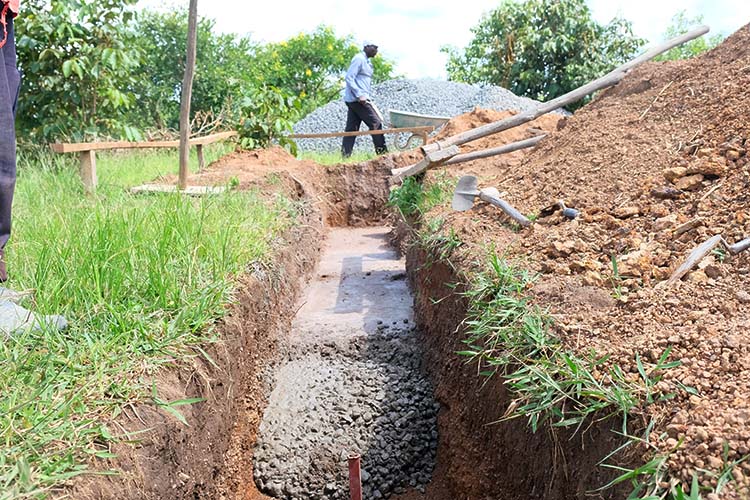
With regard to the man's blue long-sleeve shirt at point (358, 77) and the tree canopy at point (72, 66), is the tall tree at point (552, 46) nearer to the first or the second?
the man's blue long-sleeve shirt at point (358, 77)

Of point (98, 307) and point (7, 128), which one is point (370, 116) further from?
point (98, 307)

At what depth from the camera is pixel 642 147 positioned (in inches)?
146

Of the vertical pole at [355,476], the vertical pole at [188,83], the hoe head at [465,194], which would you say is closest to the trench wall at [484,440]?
the hoe head at [465,194]

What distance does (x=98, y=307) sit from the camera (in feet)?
8.14

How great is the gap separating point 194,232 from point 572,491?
2.31 meters

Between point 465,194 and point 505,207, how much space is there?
0.52 metres

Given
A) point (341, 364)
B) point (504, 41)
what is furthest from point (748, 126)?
point (504, 41)

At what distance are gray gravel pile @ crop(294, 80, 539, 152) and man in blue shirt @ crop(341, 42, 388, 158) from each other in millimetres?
3063

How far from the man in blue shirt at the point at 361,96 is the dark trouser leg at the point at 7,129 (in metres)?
7.57

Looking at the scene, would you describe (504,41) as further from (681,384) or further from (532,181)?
(681,384)

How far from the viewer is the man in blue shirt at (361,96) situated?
32.7ft

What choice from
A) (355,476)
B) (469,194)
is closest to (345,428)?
(355,476)

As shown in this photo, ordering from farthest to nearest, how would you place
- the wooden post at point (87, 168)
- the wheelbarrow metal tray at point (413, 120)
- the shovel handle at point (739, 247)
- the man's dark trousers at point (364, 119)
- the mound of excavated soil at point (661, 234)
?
the wheelbarrow metal tray at point (413, 120) → the man's dark trousers at point (364, 119) → the wooden post at point (87, 168) → the shovel handle at point (739, 247) → the mound of excavated soil at point (661, 234)

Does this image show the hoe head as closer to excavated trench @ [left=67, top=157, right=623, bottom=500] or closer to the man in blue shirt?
excavated trench @ [left=67, top=157, right=623, bottom=500]
